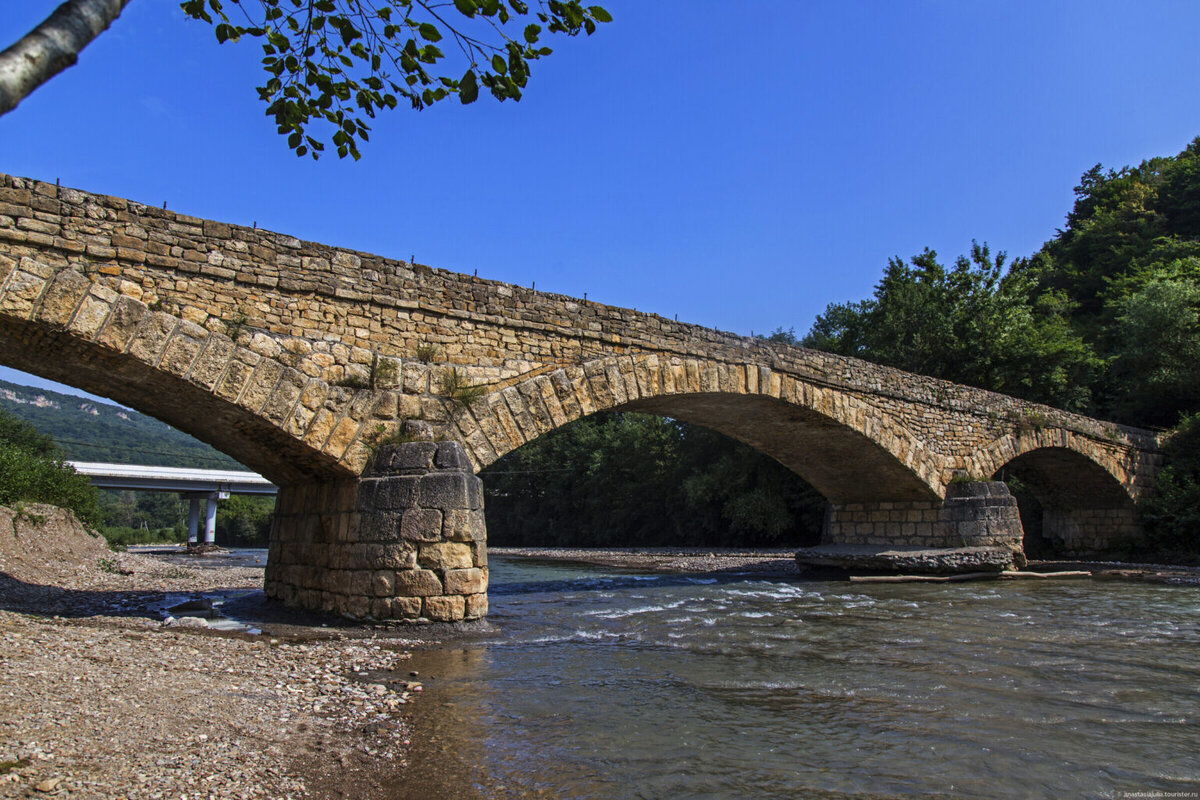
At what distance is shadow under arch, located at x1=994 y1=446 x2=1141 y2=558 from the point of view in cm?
2008

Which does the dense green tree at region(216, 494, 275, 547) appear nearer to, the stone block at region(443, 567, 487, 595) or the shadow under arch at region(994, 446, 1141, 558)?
the shadow under arch at region(994, 446, 1141, 558)

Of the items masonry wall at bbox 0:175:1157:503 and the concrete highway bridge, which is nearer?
masonry wall at bbox 0:175:1157:503

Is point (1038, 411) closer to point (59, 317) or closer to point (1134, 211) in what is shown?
point (59, 317)

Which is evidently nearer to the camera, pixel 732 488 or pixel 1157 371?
pixel 1157 371

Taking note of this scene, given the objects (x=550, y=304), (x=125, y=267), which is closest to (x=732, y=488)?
(x=550, y=304)

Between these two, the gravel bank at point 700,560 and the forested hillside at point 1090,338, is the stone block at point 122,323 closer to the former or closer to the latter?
the gravel bank at point 700,560

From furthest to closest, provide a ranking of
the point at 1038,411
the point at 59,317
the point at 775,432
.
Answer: the point at 1038,411 < the point at 775,432 < the point at 59,317

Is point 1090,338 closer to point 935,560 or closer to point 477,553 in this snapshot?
point 935,560

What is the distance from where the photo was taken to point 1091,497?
2162cm

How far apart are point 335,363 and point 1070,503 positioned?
22.4m

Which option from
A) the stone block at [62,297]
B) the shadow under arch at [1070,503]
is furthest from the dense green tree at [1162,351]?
the stone block at [62,297]

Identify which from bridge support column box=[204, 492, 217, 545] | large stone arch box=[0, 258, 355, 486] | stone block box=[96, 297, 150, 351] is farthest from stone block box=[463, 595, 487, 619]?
bridge support column box=[204, 492, 217, 545]

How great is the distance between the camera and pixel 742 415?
14102mm

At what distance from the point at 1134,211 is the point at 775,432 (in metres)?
28.3
